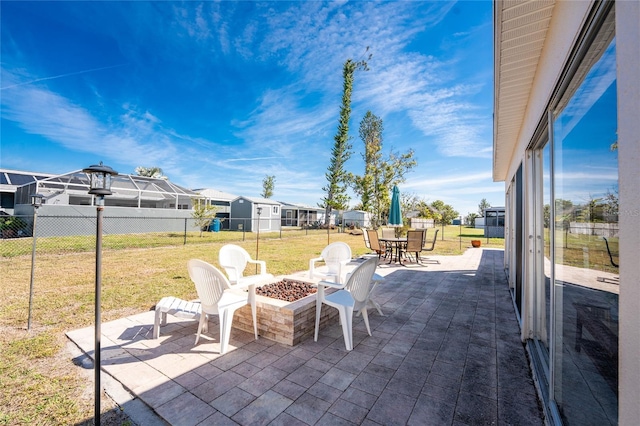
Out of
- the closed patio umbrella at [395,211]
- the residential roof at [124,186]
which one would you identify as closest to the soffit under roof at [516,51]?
the closed patio umbrella at [395,211]

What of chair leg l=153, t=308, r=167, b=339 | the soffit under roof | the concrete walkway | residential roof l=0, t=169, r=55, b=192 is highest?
residential roof l=0, t=169, r=55, b=192

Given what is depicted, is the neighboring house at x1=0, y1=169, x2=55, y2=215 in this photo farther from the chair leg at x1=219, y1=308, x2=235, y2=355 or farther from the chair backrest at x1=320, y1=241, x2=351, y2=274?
the chair leg at x1=219, y1=308, x2=235, y2=355

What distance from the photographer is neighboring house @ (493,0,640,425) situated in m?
0.78

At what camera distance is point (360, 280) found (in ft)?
9.51

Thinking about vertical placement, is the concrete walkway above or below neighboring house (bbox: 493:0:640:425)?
below

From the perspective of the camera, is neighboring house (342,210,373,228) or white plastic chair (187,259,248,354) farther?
neighboring house (342,210,373,228)

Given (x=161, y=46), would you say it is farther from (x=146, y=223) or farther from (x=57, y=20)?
(x=146, y=223)

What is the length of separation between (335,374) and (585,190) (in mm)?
2177

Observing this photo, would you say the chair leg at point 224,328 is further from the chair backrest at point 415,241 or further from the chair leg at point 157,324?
the chair backrest at point 415,241

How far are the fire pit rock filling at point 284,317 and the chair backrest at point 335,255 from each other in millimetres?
1243

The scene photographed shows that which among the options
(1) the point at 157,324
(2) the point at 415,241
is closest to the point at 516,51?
(1) the point at 157,324

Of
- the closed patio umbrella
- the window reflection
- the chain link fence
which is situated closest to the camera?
the window reflection

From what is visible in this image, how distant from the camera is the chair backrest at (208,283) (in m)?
2.55

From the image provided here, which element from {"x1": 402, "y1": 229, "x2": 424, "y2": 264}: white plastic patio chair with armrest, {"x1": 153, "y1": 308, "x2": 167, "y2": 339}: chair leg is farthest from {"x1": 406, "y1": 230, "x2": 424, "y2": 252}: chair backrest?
{"x1": 153, "y1": 308, "x2": 167, "y2": 339}: chair leg
